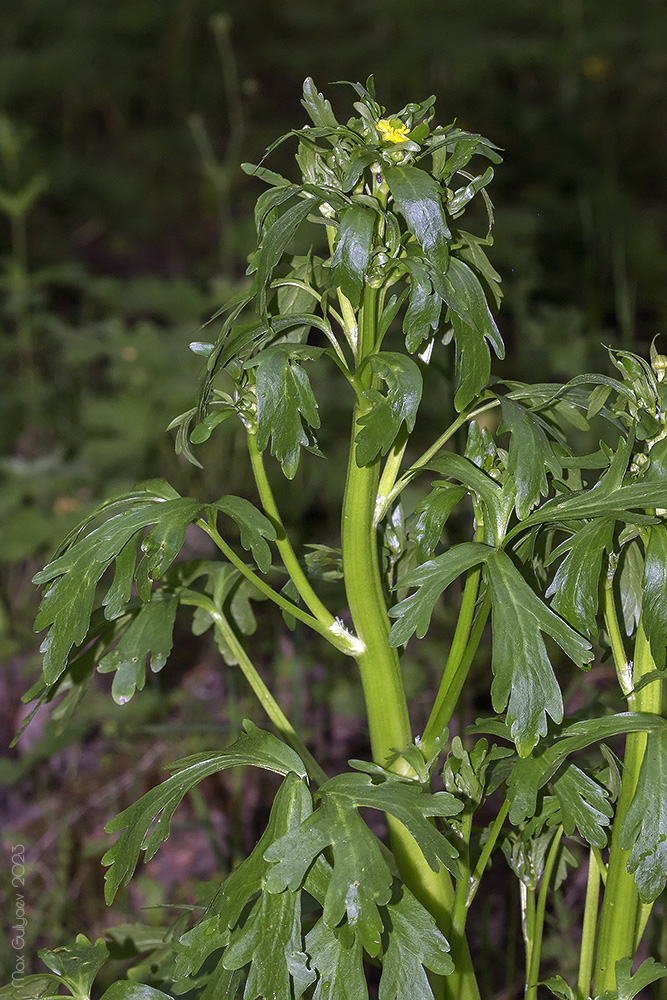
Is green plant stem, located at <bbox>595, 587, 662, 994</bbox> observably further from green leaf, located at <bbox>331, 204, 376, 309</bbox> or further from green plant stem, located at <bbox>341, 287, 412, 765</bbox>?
green leaf, located at <bbox>331, 204, 376, 309</bbox>

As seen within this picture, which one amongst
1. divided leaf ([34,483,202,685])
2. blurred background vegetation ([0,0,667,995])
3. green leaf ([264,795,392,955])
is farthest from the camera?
blurred background vegetation ([0,0,667,995])

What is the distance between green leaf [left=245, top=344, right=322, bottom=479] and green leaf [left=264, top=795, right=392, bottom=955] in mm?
266

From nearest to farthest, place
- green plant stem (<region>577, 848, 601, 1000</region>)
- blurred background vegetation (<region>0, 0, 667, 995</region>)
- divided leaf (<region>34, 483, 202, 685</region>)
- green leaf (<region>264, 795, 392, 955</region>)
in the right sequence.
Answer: green leaf (<region>264, 795, 392, 955</region>), divided leaf (<region>34, 483, 202, 685</region>), green plant stem (<region>577, 848, 601, 1000</region>), blurred background vegetation (<region>0, 0, 667, 995</region>)

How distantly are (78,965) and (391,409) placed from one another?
22.6 inches

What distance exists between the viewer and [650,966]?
776mm

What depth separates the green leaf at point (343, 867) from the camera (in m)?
0.68

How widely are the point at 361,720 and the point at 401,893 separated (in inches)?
51.6

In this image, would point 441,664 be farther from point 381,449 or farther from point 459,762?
point 381,449

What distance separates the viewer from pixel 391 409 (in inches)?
28.7

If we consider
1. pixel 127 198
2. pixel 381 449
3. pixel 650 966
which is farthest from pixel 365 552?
pixel 127 198

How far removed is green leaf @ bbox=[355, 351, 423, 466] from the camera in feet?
2.36

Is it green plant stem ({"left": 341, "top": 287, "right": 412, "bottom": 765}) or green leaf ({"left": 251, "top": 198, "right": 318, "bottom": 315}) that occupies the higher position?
green leaf ({"left": 251, "top": 198, "right": 318, "bottom": 315})

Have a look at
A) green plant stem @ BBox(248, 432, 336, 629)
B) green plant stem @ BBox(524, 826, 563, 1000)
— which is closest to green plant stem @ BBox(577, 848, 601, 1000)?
green plant stem @ BBox(524, 826, 563, 1000)

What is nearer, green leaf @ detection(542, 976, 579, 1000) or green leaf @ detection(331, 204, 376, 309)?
green leaf @ detection(331, 204, 376, 309)
